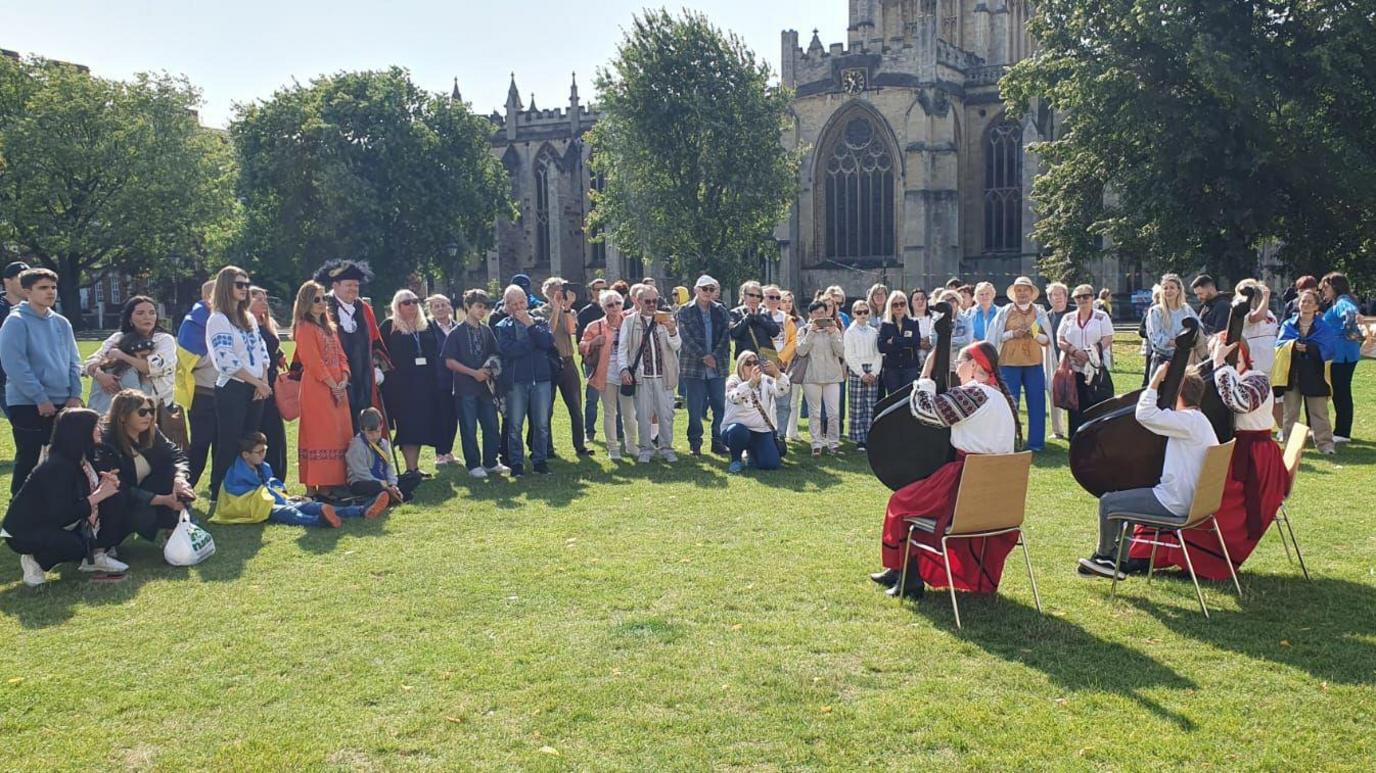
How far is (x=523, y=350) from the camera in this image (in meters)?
11.5

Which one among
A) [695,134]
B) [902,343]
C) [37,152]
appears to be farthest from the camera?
[37,152]

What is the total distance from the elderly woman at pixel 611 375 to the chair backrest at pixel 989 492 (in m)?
6.51

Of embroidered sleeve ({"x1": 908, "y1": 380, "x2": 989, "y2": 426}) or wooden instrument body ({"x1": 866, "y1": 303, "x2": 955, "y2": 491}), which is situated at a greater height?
embroidered sleeve ({"x1": 908, "y1": 380, "x2": 989, "y2": 426})

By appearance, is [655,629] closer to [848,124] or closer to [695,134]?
[695,134]

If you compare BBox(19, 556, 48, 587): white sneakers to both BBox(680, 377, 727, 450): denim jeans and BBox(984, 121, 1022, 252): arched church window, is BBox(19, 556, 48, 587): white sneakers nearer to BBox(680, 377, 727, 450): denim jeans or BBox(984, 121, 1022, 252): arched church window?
BBox(680, 377, 727, 450): denim jeans

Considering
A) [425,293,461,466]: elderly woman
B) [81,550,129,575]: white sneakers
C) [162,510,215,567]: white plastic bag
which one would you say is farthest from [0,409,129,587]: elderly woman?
[425,293,461,466]: elderly woman

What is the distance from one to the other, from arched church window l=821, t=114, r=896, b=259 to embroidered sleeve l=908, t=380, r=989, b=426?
42502 millimetres

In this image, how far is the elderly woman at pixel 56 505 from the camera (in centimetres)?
714

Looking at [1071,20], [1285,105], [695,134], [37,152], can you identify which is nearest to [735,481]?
[1285,105]

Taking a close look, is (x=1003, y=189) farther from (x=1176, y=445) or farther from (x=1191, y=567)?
(x=1191, y=567)

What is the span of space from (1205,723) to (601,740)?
2.54 meters

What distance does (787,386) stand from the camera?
12398mm

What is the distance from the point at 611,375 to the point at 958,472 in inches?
258

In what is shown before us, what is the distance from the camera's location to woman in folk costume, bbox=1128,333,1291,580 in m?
6.85
